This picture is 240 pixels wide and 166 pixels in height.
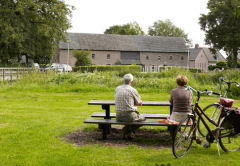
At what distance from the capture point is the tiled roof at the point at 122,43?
57688mm

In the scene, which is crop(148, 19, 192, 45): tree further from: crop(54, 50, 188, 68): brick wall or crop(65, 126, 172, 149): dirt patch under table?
crop(65, 126, 172, 149): dirt patch under table

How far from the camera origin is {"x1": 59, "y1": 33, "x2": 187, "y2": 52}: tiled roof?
57688mm

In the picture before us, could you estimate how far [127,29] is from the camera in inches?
3044

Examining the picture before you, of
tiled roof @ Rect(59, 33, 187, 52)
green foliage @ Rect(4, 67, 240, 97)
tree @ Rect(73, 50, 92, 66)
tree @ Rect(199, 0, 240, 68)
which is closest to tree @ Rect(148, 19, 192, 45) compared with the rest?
tiled roof @ Rect(59, 33, 187, 52)

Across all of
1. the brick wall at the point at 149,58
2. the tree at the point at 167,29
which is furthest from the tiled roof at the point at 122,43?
the tree at the point at 167,29

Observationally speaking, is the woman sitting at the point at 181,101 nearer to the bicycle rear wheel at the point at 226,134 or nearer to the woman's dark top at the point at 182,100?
the woman's dark top at the point at 182,100

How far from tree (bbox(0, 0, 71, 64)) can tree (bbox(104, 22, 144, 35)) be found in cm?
4200

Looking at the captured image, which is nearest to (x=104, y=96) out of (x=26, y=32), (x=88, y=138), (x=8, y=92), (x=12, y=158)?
(x=8, y=92)

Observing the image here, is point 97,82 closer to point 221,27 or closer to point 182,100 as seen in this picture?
point 182,100

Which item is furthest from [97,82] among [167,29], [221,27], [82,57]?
[167,29]

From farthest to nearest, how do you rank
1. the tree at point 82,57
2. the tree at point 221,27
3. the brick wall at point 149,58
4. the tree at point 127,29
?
the tree at point 127,29, the brick wall at point 149,58, the tree at point 221,27, the tree at point 82,57

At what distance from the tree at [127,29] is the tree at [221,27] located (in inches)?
975

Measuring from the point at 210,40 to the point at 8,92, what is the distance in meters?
45.5

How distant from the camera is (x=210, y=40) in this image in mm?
54188
